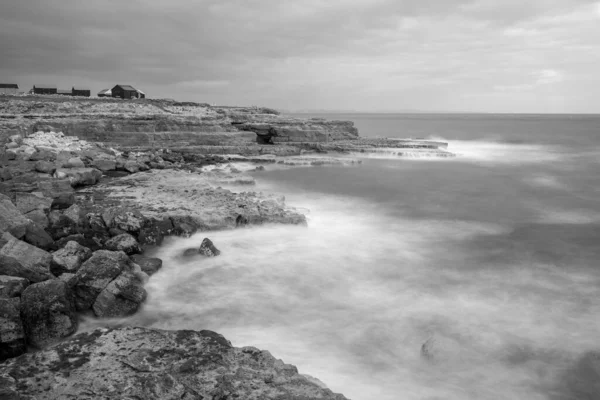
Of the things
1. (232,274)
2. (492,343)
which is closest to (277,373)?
(492,343)

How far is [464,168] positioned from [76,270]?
74.4 ft

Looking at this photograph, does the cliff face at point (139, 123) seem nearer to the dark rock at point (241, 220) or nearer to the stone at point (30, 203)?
the stone at point (30, 203)

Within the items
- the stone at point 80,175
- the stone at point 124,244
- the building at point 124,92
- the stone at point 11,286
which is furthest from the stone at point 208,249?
the building at point 124,92

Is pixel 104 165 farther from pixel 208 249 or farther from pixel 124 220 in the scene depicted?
pixel 208 249

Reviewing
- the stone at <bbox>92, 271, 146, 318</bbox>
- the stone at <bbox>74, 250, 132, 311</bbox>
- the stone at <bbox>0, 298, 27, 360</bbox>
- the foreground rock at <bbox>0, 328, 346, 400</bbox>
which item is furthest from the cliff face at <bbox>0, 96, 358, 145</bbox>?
the foreground rock at <bbox>0, 328, 346, 400</bbox>

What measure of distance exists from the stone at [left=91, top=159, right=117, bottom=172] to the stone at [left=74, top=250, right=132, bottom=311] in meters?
12.4

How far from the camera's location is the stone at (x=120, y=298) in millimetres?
5973

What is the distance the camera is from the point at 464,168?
24641mm

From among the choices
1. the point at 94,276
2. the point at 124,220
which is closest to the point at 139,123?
the point at 124,220

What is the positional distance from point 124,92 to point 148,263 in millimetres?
44584

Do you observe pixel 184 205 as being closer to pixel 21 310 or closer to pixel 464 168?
pixel 21 310

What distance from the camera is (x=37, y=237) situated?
7828mm

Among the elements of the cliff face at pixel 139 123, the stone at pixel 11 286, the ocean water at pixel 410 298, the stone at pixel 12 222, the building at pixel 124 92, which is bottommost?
the ocean water at pixel 410 298

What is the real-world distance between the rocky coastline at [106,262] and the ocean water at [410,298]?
71 centimetres
